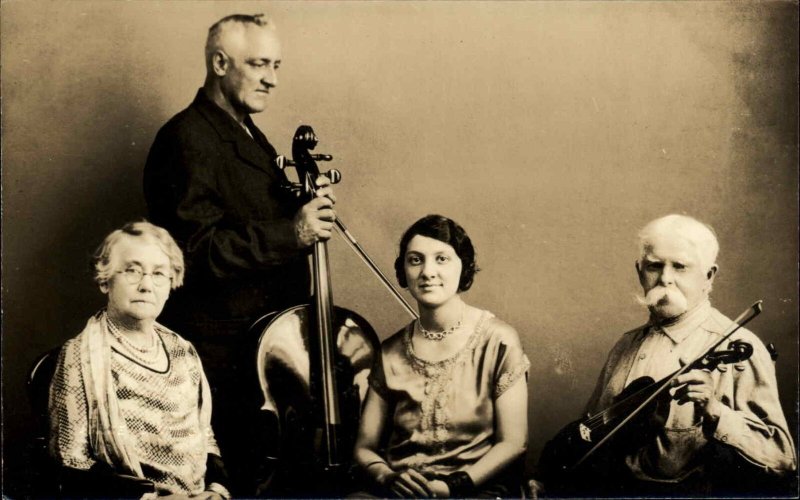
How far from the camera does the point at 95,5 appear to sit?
5336 mm

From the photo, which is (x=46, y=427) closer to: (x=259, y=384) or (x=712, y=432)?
(x=259, y=384)

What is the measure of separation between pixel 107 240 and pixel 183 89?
75 centimetres

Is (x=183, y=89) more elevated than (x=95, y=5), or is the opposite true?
(x=95, y=5)

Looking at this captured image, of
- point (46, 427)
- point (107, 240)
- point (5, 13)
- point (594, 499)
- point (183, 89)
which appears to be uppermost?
point (5, 13)

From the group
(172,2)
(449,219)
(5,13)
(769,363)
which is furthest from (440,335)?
(5,13)

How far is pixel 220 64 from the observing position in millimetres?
5172

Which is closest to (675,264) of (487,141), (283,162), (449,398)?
(487,141)

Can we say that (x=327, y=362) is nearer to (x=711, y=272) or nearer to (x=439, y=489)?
(x=439, y=489)

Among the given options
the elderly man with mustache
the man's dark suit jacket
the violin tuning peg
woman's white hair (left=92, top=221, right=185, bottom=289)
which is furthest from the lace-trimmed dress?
woman's white hair (left=92, top=221, right=185, bottom=289)

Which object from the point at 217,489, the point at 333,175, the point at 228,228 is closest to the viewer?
the point at 217,489

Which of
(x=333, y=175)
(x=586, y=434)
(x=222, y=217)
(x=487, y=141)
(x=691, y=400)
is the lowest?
(x=586, y=434)

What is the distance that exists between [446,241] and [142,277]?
127 centimetres

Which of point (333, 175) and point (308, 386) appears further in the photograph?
point (333, 175)

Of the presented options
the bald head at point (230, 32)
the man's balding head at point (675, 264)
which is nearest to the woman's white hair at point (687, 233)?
the man's balding head at point (675, 264)
